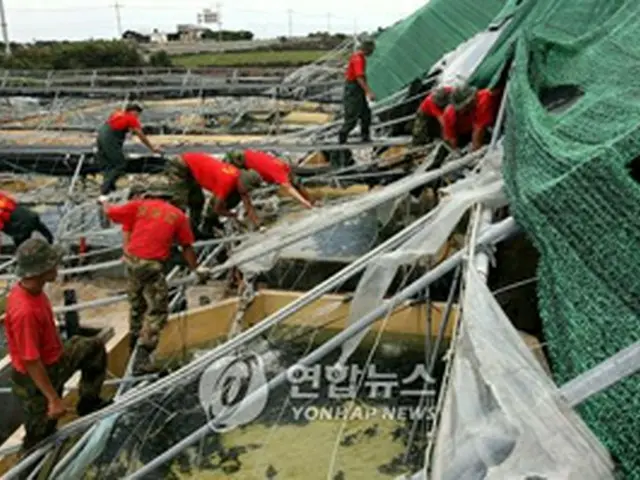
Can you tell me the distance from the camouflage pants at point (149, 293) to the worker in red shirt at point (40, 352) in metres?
1.34

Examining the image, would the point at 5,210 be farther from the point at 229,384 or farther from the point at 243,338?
the point at 243,338

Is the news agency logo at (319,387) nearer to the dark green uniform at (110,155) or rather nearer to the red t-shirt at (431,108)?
the red t-shirt at (431,108)

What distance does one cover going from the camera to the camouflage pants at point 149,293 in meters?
6.95

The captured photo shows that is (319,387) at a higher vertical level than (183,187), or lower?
lower

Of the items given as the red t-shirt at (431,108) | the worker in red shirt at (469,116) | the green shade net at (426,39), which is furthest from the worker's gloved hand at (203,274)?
the green shade net at (426,39)


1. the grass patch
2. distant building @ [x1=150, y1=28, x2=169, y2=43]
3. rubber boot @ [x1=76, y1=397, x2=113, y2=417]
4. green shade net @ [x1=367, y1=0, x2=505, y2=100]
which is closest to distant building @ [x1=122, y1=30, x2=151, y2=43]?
distant building @ [x1=150, y1=28, x2=169, y2=43]

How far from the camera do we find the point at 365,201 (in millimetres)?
6586

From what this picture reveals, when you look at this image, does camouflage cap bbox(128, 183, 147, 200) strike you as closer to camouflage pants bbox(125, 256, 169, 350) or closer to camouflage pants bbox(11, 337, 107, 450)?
camouflage pants bbox(125, 256, 169, 350)

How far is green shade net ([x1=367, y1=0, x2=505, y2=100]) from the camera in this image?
1304cm

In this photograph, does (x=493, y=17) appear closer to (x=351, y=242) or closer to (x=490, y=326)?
(x=351, y=242)

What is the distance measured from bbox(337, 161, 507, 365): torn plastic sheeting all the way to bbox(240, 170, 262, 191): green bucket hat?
11.0ft

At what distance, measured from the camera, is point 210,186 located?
8.62 meters

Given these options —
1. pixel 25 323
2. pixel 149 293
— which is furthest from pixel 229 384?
pixel 25 323

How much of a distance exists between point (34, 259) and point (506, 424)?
3.28 m
